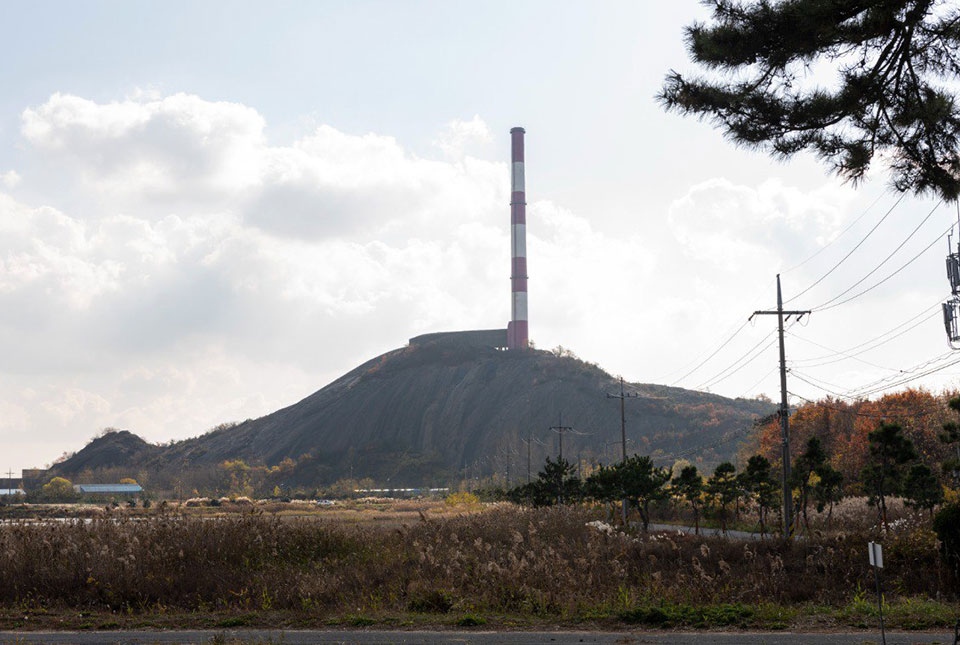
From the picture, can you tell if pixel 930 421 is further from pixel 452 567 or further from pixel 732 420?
pixel 732 420

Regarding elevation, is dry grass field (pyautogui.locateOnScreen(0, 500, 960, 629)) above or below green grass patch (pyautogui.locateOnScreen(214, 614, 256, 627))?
above

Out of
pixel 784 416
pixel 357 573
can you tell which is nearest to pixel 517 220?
pixel 784 416

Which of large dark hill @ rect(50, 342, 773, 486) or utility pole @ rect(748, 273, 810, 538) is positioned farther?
large dark hill @ rect(50, 342, 773, 486)

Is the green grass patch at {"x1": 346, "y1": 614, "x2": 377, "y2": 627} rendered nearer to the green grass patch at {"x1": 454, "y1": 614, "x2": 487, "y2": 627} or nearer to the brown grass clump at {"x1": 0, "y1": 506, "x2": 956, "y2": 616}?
the brown grass clump at {"x1": 0, "y1": 506, "x2": 956, "y2": 616}

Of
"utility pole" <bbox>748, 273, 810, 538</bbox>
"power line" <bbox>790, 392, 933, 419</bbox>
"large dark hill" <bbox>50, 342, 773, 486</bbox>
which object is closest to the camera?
"utility pole" <bbox>748, 273, 810, 538</bbox>

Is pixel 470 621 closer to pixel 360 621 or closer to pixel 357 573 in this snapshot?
pixel 360 621

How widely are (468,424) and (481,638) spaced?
166 metres

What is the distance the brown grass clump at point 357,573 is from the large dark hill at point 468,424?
134 meters

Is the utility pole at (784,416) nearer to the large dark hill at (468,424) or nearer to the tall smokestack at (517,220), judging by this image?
the tall smokestack at (517,220)

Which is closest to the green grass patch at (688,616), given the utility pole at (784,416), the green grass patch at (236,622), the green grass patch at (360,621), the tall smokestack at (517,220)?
the green grass patch at (360,621)

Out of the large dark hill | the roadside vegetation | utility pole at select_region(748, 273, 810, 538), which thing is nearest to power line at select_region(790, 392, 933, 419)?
utility pole at select_region(748, 273, 810, 538)

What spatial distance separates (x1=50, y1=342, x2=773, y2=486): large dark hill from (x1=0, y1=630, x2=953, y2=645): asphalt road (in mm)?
141362

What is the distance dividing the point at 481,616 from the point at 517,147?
130800 mm

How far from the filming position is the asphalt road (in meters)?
12.3
